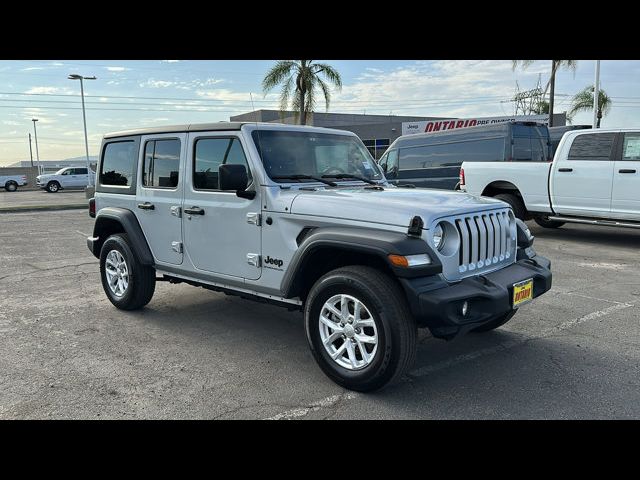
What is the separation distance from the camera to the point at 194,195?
16.0ft

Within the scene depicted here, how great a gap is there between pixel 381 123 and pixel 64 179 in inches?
863

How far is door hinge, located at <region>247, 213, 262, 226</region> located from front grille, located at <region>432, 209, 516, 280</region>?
59.9 inches

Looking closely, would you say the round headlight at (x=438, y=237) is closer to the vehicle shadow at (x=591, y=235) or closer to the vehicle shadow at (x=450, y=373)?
the vehicle shadow at (x=450, y=373)

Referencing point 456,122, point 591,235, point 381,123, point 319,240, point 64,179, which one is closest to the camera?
point 319,240

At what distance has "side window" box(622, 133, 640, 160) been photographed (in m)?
8.88

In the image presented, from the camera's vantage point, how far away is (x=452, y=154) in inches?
528

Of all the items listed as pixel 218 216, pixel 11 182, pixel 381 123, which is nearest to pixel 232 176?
pixel 218 216

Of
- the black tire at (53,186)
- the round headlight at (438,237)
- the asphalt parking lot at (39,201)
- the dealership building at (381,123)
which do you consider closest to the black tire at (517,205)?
the round headlight at (438,237)

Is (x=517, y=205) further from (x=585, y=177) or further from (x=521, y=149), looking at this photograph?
(x=521, y=149)

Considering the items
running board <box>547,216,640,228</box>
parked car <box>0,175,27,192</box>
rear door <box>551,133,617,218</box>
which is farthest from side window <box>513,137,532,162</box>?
parked car <box>0,175,27,192</box>

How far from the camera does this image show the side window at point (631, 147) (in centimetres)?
888

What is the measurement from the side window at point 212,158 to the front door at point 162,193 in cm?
21

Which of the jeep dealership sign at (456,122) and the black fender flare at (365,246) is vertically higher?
the jeep dealership sign at (456,122)
